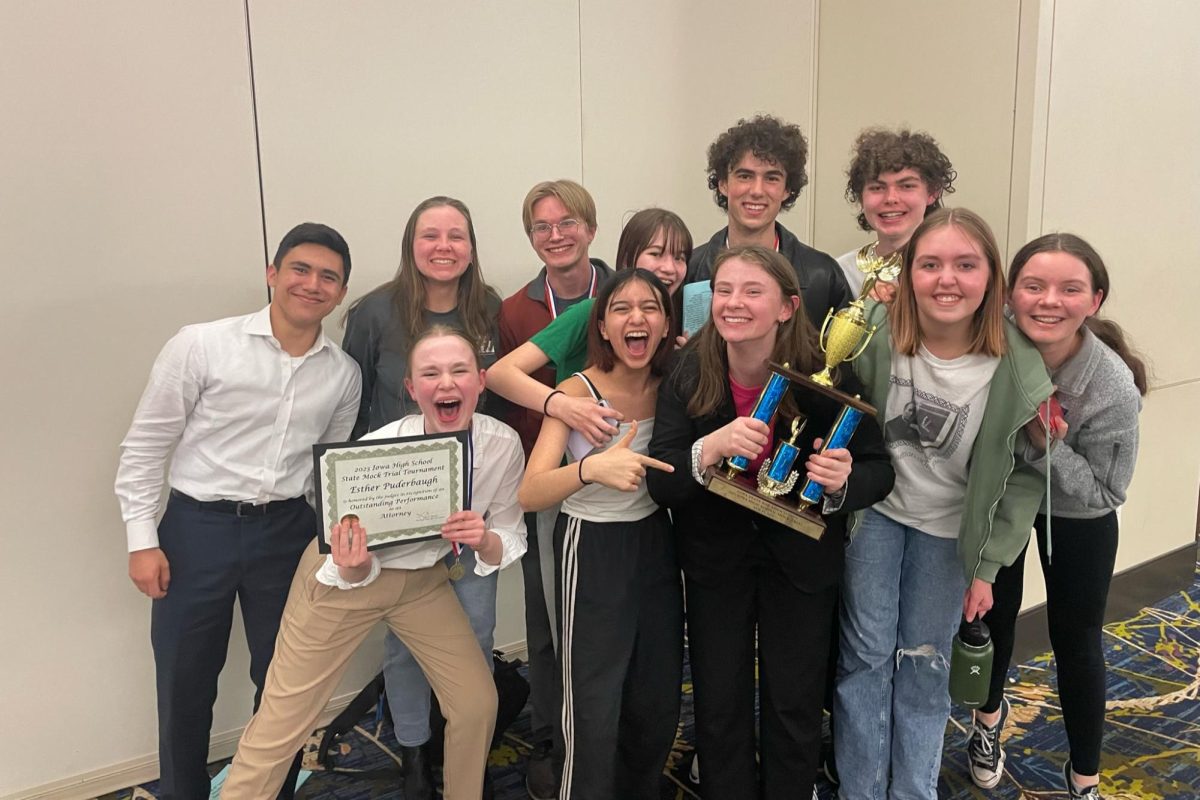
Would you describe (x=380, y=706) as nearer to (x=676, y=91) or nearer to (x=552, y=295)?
(x=552, y=295)

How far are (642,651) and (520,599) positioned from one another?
5.10 feet

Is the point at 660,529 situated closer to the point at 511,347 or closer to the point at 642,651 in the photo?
the point at 642,651

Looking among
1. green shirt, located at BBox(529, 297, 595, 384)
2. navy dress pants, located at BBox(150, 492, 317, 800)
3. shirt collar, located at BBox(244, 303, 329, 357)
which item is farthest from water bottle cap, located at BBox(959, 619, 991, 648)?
shirt collar, located at BBox(244, 303, 329, 357)

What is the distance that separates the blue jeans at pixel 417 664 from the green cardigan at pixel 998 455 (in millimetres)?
1176

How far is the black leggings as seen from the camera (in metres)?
2.43

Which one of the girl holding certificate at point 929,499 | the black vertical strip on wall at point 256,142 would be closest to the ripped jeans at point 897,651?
the girl holding certificate at point 929,499

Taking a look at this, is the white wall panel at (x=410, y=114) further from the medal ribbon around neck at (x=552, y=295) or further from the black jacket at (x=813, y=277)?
the black jacket at (x=813, y=277)

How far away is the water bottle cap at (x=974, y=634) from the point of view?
7.50 ft

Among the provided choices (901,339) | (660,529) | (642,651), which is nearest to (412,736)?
(642,651)

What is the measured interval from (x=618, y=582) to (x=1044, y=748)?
1950mm

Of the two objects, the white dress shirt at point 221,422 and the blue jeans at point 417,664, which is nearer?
A: the white dress shirt at point 221,422

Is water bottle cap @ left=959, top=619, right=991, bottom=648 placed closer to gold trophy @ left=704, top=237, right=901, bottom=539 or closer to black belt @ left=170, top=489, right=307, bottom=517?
gold trophy @ left=704, top=237, right=901, bottom=539

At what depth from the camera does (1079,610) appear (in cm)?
248

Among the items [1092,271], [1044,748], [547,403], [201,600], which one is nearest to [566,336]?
[547,403]
